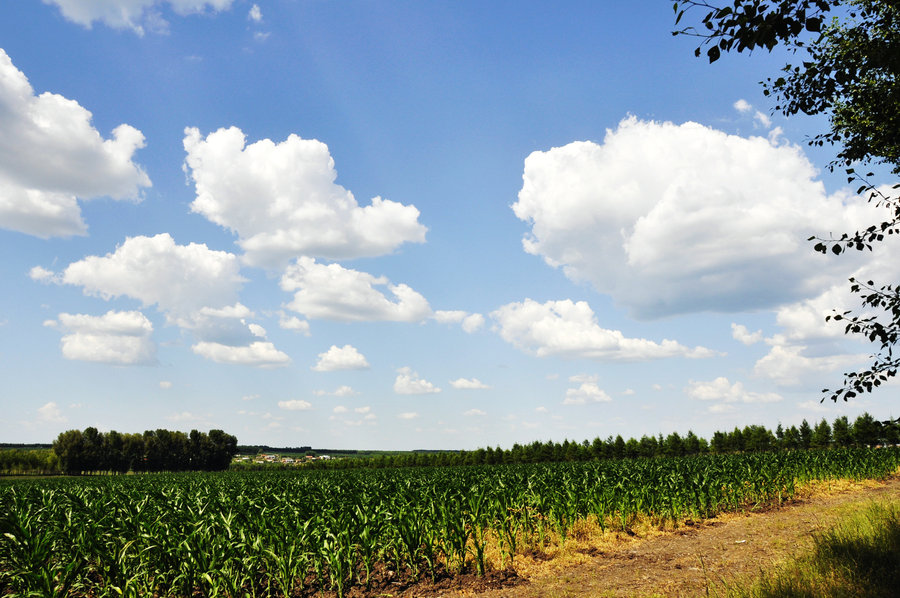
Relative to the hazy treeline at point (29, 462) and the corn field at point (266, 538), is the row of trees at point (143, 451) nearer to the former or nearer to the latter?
the hazy treeline at point (29, 462)

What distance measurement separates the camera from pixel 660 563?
9.52 metres

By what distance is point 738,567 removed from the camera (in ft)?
29.1

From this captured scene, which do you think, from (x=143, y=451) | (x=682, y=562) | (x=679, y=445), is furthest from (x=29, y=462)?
(x=682, y=562)

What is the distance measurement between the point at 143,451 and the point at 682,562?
448ft

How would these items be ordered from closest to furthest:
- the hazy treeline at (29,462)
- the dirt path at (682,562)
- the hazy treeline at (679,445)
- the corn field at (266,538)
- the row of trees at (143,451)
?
1. the corn field at (266,538)
2. the dirt path at (682,562)
3. the hazy treeline at (679,445)
4. the row of trees at (143,451)
5. the hazy treeline at (29,462)

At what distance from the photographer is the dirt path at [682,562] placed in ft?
25.8

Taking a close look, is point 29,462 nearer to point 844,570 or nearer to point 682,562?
point 682,562

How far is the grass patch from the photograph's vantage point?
6113mm

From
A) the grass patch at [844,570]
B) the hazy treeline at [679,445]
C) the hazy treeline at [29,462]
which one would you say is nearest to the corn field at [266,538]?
the grass patch at [844,570]

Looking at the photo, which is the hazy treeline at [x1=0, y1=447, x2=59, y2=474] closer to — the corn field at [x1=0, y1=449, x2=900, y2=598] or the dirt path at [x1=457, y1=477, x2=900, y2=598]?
the corn field at [x1=0, y1=449, x2=900, y2=598]

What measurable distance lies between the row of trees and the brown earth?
131 metres

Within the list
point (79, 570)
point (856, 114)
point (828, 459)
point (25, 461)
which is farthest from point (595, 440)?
point (25, 461)

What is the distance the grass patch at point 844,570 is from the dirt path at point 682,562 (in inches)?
26.6

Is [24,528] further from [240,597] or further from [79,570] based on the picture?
[240,597]
